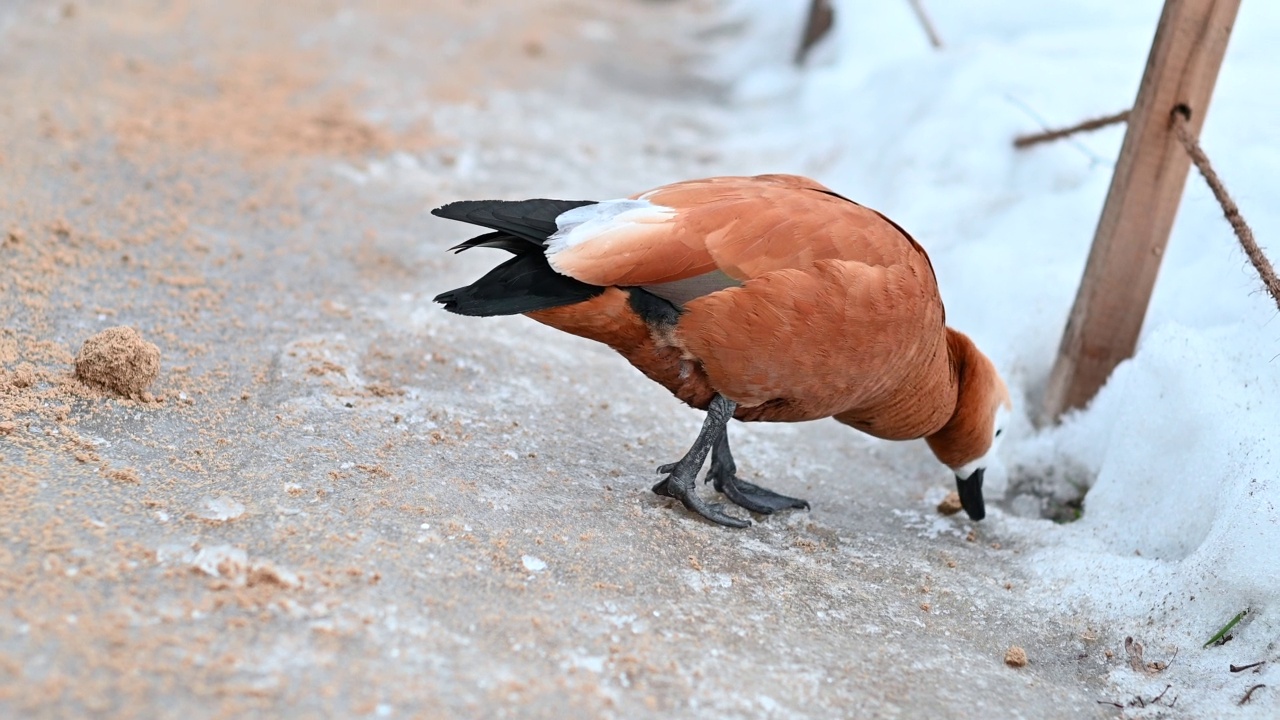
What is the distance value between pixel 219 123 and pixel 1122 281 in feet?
14.9

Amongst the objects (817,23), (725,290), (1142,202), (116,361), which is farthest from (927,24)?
(116,361)

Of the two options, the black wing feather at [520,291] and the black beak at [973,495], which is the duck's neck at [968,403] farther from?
the black wing feather at [520,291]

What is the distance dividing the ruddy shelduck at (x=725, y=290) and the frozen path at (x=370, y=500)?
1.54ft

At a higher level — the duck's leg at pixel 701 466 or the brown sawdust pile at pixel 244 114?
the brown sawdust pile at pixel 244 114

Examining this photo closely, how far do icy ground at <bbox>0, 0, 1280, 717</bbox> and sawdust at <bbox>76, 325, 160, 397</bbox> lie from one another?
7 cm

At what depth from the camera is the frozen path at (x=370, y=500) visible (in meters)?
2.18

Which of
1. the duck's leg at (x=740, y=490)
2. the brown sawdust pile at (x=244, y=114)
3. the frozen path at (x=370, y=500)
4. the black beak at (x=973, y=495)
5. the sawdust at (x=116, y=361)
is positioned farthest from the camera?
the brown sawdust pile at (x=244, y=114)

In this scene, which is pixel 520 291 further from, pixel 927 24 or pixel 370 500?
pixel 927 24

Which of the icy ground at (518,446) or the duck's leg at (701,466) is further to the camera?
the duck's leg at (701,466)

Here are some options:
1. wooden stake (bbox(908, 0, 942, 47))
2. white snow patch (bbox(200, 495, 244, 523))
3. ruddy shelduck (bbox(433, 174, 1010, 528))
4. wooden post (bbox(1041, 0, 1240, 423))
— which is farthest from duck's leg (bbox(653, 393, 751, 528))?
wooden stake (bbox(908, 0, 942, 47))

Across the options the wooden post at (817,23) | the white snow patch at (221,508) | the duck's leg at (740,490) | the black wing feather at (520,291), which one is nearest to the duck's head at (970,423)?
the duck's leg at (740,490)

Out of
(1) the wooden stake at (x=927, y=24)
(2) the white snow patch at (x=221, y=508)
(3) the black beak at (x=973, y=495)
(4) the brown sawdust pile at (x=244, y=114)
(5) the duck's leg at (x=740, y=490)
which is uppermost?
(1) the wooden stake at (x=927, y=24)

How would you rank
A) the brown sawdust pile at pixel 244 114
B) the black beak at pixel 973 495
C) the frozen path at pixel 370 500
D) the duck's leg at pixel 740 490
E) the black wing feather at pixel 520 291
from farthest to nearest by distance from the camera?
1. the brown sawdust pile at pixel 244 114
2. the black beak at pixel 973 495
3. the duck's leg at pixel 740 490
4. the black wing feather at pixel 520 291
5. the frozen path at pixel 370 500

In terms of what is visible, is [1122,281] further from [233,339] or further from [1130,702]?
[233,339]
